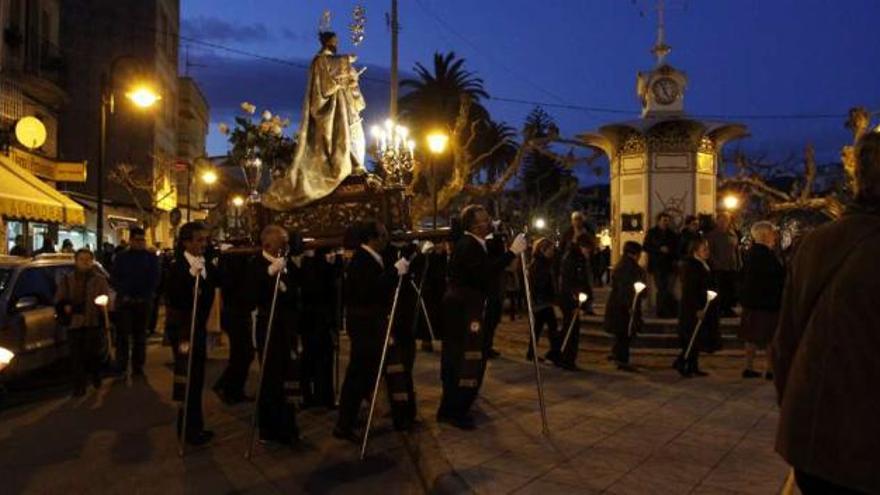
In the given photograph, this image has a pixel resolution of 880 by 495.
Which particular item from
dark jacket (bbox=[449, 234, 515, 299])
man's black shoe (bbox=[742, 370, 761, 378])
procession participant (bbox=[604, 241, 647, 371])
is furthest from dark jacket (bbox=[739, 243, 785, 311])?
dark jacket (bbox=[449, 234, 515, 299])

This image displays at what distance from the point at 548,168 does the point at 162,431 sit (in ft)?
175

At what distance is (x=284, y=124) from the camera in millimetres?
14188

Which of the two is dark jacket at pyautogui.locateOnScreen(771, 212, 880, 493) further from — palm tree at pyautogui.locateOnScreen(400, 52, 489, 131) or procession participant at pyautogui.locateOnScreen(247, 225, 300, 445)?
palm tree at pyautogui.locateOnScreen(400, 52, 489, 131)

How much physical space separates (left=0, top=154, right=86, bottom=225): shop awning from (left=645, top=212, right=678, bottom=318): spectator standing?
41.4 ft

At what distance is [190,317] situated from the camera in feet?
24.8

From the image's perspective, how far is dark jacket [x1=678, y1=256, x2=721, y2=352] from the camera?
10672 mm

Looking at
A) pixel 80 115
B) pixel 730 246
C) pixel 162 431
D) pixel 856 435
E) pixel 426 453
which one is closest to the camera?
pixel 856 435

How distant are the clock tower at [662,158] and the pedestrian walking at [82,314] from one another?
1054 cm

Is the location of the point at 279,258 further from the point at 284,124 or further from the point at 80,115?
the point at 80,115

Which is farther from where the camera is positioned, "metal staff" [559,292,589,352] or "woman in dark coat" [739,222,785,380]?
"metal staff" [559,292,589,352]

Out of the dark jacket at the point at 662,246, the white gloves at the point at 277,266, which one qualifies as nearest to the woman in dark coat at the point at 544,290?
the dark jacket at the point at 662,246

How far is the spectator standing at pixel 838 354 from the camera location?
267cm

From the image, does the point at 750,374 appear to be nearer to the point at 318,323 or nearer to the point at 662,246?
the point at 662,246

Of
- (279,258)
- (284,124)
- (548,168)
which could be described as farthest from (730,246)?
(548,168)
